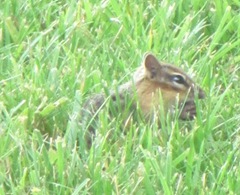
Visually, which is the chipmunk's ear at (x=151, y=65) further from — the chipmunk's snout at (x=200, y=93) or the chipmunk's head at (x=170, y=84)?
the chipmunk's snout at (x=200, y=93)

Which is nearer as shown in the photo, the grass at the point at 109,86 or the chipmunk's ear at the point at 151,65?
the grass at the point at 109,86

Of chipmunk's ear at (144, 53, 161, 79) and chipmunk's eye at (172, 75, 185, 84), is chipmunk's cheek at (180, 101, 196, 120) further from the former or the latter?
chipmunk's ear at (144, 53, 161, 79)

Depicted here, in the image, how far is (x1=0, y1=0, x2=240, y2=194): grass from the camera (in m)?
4.70

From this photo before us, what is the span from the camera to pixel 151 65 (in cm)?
554

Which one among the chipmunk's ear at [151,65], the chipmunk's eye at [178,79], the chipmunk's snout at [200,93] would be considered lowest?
the chipmunk's snout at [200,93]

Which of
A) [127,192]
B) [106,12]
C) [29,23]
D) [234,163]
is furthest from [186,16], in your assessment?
[127,192]

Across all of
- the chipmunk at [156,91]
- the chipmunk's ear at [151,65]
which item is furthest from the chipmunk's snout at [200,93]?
the chipmunk's ear at [151,65]

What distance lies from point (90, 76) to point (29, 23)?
1031 millimetres

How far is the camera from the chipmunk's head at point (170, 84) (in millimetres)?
5495

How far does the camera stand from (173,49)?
6.13 meters

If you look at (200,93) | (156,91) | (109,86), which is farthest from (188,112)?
(109,86)

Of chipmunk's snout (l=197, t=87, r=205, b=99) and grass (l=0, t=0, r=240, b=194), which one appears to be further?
chipmunk's snout (l=197, t=87, r=205, b=99)

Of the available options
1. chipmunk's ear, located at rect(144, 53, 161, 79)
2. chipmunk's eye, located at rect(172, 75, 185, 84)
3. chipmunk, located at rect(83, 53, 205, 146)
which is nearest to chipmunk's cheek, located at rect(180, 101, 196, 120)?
chipmunk, located at rect(83, 53, 205, 146)

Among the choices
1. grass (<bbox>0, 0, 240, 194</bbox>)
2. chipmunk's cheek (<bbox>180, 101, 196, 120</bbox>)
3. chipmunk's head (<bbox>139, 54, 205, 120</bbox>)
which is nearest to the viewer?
grass (<bbox>0, 0, 240, 194</bbox>)
